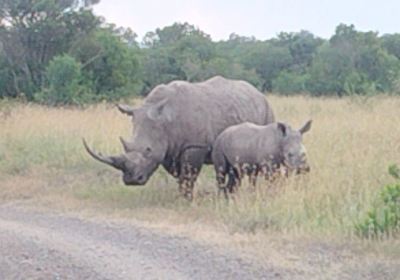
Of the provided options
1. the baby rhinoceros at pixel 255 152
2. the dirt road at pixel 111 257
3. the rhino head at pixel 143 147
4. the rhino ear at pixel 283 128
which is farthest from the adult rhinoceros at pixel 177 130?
the dirt road at pixel 111 257

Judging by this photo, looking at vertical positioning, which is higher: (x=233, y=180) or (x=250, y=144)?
(x=250, y=144)

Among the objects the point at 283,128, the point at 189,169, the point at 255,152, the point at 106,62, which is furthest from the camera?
the point at 106,62

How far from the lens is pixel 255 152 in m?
11.6

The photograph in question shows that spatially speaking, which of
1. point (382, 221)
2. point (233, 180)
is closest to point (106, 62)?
point (233, 180)

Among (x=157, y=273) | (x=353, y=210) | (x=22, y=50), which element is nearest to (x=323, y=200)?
(x=353, y=210)

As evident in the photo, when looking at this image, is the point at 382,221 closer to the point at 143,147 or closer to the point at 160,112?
the point at 143,147

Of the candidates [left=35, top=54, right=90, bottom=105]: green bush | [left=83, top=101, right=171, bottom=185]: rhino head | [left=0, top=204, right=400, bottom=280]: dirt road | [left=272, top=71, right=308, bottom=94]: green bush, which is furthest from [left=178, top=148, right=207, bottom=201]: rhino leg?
[left=272, top=71, right=308, bottom=94]: green bush

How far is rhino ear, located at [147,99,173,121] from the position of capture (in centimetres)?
1185

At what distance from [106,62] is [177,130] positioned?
18022 millimetres

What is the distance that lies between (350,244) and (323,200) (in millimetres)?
1798

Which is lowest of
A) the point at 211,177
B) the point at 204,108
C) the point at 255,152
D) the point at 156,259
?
the point at 211,177

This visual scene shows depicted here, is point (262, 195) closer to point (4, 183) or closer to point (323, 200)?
point (323, 200)

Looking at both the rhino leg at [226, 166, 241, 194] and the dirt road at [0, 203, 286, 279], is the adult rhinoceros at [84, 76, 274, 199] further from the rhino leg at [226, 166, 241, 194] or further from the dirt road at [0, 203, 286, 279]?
the dirt road at [0, 203, 286, 279]

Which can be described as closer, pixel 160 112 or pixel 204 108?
pixel 160 112
